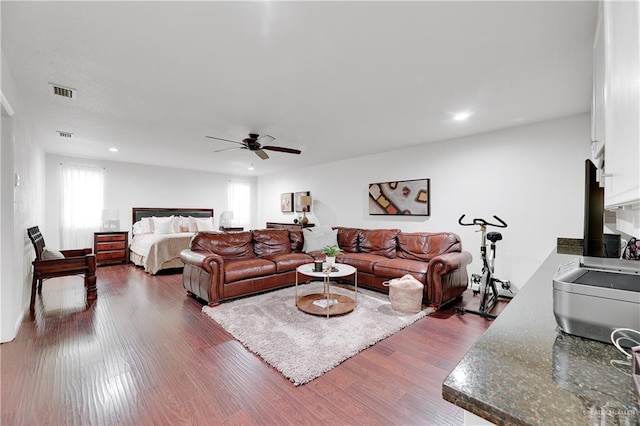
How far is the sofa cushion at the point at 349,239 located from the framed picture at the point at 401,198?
688mm

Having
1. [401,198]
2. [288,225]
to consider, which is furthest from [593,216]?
[288,225]

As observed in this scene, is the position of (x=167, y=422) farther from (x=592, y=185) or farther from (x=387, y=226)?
(x=387, y=226)

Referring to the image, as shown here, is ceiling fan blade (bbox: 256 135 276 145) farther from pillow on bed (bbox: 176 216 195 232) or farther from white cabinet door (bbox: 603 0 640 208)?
pillow on bed (bbox: 176 216 195 232)

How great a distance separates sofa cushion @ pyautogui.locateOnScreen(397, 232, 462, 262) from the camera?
411 centimetres

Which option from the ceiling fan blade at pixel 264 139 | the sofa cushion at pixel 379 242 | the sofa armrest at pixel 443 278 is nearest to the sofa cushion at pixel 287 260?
the sofa cushion at pixel 379 242

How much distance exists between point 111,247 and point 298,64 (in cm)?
628

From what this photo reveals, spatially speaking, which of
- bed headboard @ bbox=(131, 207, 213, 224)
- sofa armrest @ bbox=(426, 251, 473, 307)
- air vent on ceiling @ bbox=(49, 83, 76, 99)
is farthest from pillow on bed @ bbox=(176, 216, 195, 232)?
sofa armrest @ bbox=(426, 251, 473, 307)

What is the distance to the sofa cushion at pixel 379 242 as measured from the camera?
15.4ft

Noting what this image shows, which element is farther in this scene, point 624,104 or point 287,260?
point 287,260

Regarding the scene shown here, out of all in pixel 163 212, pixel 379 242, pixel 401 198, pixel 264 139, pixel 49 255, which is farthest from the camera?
pixel 163 212

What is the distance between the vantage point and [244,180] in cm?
883

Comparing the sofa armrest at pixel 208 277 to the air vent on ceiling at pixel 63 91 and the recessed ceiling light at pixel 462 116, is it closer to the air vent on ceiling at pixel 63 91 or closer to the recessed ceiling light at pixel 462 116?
the air vent on ceiling at pixel 63 91

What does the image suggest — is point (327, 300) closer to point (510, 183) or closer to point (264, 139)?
point (264, 139)

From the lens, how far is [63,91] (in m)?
2.79
